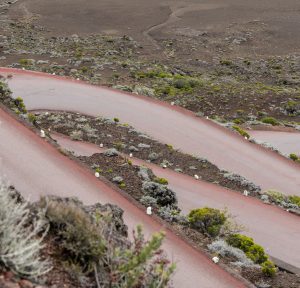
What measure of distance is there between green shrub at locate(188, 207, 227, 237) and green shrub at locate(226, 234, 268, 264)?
0.44m

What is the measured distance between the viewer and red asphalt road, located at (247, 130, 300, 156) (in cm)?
2697

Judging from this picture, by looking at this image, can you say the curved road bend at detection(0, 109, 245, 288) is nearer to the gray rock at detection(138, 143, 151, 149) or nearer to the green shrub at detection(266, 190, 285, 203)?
the gray rock at detection(138, 143, 151, 149)

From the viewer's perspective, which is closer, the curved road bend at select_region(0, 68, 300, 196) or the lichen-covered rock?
the lichen-covered rock

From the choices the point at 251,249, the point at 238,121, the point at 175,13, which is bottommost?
the point at 175,13

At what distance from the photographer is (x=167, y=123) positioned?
25422mm

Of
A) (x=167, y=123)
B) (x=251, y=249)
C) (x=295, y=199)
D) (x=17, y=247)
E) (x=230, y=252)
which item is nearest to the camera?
(x=17, y=247)

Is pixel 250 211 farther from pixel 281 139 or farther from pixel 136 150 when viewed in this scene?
pixel 281 139

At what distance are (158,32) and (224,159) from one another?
40.6m

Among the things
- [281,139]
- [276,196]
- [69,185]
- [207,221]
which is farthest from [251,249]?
[281,139]

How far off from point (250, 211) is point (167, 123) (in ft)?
31.5

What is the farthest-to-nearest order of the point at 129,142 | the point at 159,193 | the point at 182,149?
the point at 182,149, the point at 129,142, the point at 159,193

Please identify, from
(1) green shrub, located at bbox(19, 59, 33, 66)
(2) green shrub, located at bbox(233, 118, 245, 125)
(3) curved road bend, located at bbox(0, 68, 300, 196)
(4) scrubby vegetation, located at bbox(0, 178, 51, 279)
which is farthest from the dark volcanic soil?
(1) green shrub, located at bbox(19, 59, 33, 66)

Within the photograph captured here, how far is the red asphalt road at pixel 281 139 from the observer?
88.5 ft

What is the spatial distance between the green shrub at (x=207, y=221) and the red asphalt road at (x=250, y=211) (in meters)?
1.85
